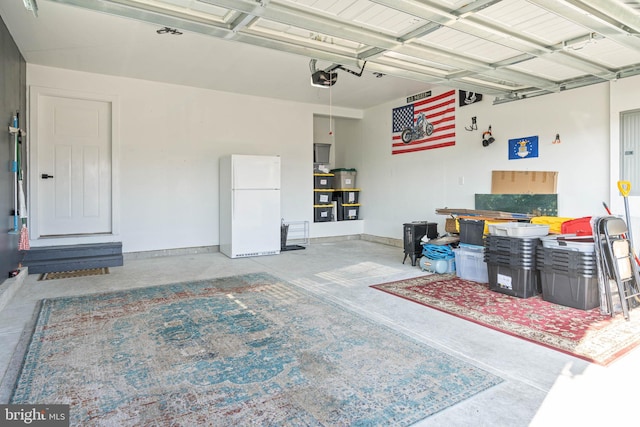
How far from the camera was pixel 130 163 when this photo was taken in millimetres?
6383

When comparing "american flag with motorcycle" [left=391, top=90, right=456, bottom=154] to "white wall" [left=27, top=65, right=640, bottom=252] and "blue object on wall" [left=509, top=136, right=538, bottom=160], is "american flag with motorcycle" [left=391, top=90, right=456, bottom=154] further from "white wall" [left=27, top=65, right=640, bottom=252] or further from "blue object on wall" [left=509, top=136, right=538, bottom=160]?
"blue object on wall" [left=509, top=136, right=538, bottom=160]

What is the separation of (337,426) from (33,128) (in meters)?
6.27

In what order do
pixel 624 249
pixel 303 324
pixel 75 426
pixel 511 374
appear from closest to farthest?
pixel 75 426
pixel 511 374
pixel 303 324
pixel 624 249

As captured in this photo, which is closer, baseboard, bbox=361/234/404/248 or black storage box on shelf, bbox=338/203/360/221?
baseboard, bbox=361/234/404/248

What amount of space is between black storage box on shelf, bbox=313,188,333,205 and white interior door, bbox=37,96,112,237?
398 cm

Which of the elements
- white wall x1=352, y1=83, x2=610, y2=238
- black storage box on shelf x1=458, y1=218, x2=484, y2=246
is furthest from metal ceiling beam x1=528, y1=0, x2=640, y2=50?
black storage box on shelf x1=458, y1=218, x2=484, y2=246

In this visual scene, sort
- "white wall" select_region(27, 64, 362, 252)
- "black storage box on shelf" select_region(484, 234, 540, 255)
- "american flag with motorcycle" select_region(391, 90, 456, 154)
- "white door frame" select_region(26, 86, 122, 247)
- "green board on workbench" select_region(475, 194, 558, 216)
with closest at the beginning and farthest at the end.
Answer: "black storage box on shelf" select_region(484, 234, 540, 255), "green board on workbench" select_region(475, 194, 558, 216), "white door frame" select_region(26, 86, 122, 247), "white wall" select_region(27, 64, 362, 252), "american flag with motorcycle" select_region(391, 90, 456, 154)

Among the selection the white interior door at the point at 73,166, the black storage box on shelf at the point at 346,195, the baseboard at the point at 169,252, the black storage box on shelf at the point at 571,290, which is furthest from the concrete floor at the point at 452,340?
the black storage box on shelf at the point at 346,195

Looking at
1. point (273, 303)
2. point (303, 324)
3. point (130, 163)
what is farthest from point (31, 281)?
point (303, 324)

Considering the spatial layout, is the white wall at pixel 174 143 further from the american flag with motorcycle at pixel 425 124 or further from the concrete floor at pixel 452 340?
the american flag with motorcycle at pixel 425 124

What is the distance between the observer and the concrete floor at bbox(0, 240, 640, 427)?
1.97 meters

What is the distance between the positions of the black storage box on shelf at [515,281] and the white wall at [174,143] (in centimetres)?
489

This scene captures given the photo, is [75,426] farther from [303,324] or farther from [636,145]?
[636,145]

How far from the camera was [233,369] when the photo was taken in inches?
95.8
